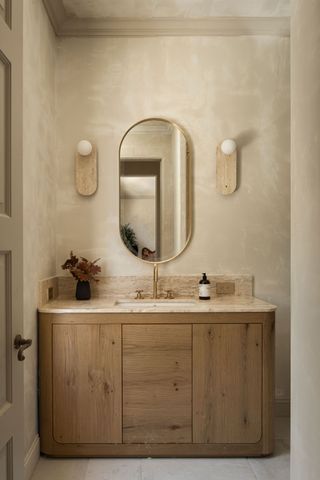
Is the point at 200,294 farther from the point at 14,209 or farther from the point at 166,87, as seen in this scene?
the point at 14,209

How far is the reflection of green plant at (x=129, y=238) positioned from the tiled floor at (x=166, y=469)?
1.30 m

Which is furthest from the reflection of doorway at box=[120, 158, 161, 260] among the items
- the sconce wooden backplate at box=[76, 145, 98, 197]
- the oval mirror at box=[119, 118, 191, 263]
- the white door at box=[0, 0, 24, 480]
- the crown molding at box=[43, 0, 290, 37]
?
the white door at box=[0, 0, 24, 480]

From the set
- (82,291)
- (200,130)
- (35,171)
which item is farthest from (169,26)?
(82,291)

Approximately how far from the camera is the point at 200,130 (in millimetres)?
3135

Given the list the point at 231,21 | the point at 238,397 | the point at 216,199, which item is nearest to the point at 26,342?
Result: the point at 238,397

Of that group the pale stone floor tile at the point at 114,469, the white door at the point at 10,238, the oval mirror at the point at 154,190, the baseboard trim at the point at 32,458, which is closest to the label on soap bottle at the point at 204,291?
the oval mirror at the point at 154,190

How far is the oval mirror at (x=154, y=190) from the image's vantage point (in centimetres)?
309

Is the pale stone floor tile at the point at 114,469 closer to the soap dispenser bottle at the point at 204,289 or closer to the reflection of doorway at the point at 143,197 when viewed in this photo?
the soap dispenser bottle at the point at 204,289

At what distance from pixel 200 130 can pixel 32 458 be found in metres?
2.27

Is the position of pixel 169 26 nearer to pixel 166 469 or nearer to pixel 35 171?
pixel 35 171

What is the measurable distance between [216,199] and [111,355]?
4.23 feet

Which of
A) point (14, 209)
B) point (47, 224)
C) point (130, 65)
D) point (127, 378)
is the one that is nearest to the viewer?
point (14, 209)

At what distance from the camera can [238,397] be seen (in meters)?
2.56

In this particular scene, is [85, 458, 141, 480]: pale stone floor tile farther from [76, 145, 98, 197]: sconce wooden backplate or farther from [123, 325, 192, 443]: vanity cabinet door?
[76, 145, 98, 197]: sconce wooden backplate
